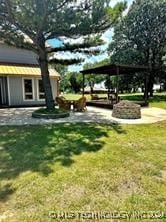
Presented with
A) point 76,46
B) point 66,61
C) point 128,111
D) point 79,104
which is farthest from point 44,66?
point 128,111

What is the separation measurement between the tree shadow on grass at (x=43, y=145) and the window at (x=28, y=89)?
953 cm

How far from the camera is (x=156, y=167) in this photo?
17.8 ft

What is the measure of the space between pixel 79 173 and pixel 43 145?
233cm

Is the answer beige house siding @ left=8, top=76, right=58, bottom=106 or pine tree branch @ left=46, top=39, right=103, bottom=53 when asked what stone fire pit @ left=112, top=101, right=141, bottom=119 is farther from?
beige house siding @ left=8, top=76, right=58, bottom=106

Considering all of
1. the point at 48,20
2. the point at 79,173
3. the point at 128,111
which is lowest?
the point at 79,173

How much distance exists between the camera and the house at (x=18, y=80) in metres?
17.8

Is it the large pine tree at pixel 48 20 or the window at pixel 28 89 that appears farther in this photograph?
the window at pixel 28 89

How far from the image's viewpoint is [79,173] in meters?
4.98

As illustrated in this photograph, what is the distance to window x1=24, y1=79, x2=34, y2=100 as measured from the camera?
1872 cm

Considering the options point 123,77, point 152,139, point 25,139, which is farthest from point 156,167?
point 123,77

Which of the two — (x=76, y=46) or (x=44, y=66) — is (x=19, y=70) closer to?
(x=44, y=66)

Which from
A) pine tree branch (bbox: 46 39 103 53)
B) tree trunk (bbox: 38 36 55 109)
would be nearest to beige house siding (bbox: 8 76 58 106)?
pine tree branch (bbox: 46 39 103 53)

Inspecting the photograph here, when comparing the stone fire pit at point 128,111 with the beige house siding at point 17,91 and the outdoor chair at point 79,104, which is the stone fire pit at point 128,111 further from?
the beige house siding at point 17,91

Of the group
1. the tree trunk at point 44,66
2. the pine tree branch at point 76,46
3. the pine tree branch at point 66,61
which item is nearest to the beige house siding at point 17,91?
the pine tree branch at point 66,61
